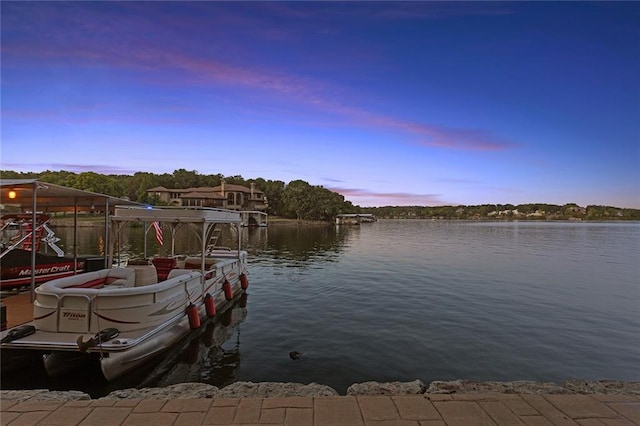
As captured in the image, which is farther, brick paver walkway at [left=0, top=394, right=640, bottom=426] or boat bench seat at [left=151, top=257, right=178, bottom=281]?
boat bench seat at [left=151, top=257, right=178, bottom=281]

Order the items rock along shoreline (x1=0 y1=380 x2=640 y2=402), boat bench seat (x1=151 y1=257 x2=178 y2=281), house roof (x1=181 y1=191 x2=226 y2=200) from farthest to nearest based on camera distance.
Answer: house roof (x1=181 y1=191 x2=226 y2=200), boat bench seat (x1=151 y1=257 x2=178 y2=281), rock along shoreline (x1=0 y1=380 x2=640 y2=402)

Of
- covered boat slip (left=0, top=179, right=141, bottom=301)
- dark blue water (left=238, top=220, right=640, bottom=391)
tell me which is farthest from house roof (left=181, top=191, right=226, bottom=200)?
covered boat slip (left=0, top=179, right=141, bottom=301)

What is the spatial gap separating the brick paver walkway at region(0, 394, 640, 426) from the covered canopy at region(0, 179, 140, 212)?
7.16 meters

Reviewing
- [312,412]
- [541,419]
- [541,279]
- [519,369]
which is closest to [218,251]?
[519,369]

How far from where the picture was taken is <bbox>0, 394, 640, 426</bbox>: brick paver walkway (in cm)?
394

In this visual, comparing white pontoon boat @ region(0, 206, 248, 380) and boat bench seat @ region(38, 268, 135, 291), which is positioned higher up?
boat bench seat @ region(38, 268, 135, 291)

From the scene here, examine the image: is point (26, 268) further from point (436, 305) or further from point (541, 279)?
point (541, 279)

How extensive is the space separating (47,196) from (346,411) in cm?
1378

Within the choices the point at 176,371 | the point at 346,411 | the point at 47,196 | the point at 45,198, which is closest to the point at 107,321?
the point at 176,371

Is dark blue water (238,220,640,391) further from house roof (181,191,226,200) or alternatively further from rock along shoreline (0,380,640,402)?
house roof (181,191,226,200)

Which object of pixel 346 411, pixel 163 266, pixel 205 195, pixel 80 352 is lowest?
pixel 80 352

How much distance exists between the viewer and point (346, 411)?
4.18 meters

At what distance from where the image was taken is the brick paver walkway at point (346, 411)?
3.94 m

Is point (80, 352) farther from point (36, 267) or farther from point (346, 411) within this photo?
point (36, 267)
